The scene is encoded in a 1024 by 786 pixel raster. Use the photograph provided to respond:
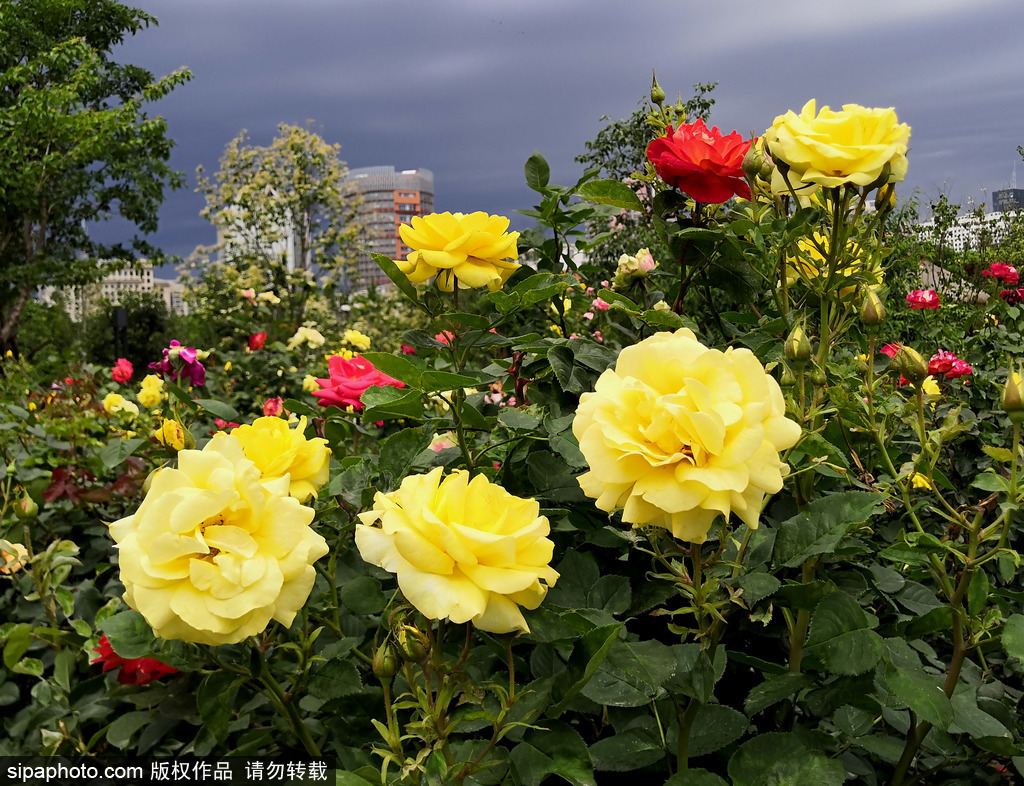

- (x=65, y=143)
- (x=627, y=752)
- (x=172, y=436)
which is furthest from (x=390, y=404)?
(x=65, y=143)

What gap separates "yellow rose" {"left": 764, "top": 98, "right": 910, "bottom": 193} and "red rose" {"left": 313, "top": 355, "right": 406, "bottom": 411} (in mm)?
614

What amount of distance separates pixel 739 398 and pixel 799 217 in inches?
16.1

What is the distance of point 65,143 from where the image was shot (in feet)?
58.7

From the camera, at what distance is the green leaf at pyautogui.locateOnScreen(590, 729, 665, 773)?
26.4 inches

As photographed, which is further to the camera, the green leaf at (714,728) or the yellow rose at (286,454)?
the yellow rose at (286,454)

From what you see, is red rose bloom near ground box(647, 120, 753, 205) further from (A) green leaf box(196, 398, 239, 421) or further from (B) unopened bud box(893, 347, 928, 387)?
(A) green leaf box(196, 398, 239, 421)

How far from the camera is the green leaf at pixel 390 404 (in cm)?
80

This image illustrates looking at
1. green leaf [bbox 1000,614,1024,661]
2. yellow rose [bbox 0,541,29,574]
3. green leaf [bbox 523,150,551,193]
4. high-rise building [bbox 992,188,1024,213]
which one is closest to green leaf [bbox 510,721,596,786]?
green leaf [bbox 1000,614,1024,661]

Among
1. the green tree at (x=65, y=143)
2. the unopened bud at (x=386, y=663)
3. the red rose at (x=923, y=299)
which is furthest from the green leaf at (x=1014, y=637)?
the green tree at (x=65, y=143)

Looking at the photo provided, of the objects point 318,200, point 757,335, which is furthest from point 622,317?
point 318,200

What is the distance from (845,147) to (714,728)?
22.9 inches

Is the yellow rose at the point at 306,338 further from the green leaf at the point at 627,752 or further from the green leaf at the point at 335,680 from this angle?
the green leaf at the point at 627,752

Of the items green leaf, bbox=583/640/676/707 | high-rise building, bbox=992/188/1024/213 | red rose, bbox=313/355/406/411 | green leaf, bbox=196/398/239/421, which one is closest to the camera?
green leaf, bbox=583/640/676/707

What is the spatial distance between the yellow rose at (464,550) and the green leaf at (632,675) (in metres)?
0.11
